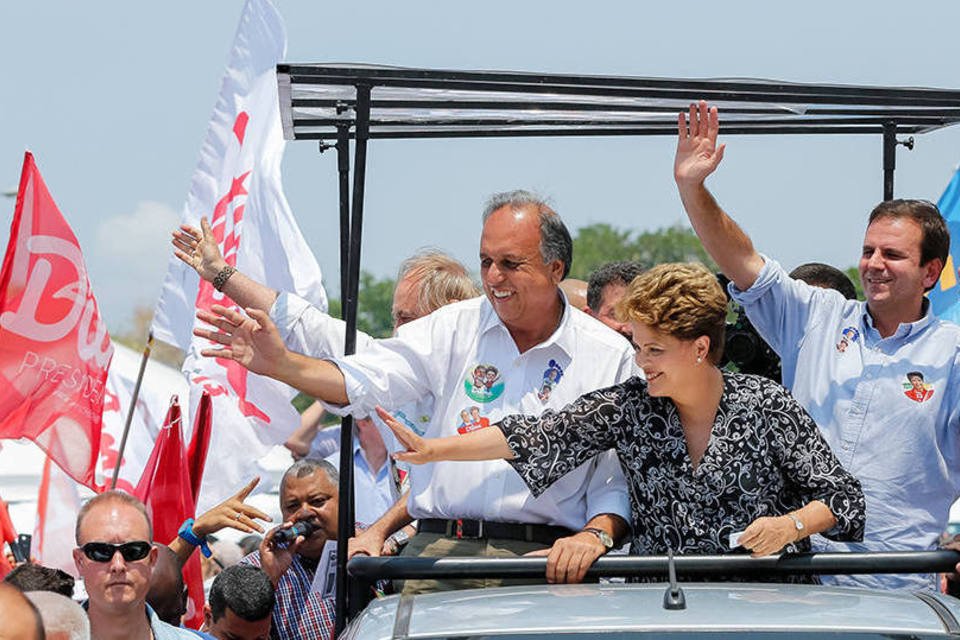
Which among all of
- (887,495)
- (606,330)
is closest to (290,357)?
(606,330)

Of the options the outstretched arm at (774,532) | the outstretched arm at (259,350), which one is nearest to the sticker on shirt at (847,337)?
the outstretched arm at (774,532)

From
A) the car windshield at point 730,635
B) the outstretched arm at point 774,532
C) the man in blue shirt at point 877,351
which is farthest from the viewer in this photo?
the man in blue shirt at point 877,351

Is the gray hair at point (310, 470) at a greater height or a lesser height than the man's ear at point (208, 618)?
greater

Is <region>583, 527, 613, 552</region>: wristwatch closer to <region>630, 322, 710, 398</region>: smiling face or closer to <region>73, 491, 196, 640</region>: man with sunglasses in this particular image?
<region>630, 322, 710, 398</region>: smiling face

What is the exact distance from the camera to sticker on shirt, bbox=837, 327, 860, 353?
17.6 feet

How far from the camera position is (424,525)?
538 cm

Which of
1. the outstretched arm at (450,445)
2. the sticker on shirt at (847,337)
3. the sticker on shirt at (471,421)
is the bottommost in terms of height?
the outstretched arm at (450,445)

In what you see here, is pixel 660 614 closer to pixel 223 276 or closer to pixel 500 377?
pixel 500 377

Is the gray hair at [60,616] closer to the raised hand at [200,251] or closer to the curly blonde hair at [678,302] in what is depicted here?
the curly blonde hair at [678,302]

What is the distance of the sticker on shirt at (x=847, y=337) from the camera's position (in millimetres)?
5359

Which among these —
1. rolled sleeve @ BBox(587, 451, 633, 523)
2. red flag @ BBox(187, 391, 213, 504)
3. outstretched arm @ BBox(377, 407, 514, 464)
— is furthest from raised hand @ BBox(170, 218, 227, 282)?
red flag @ BBox(187, 391, 213, 504)

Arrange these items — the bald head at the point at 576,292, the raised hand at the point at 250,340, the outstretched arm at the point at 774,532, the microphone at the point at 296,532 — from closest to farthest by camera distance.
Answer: the outstretched arm at the point at 774,532
the raised hand at the point at 250,340
the microphone at the point at 296,532
the bald head at the point at 576,292

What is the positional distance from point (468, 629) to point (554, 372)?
1834 millimetres

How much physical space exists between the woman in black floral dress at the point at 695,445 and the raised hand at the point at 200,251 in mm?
1072
